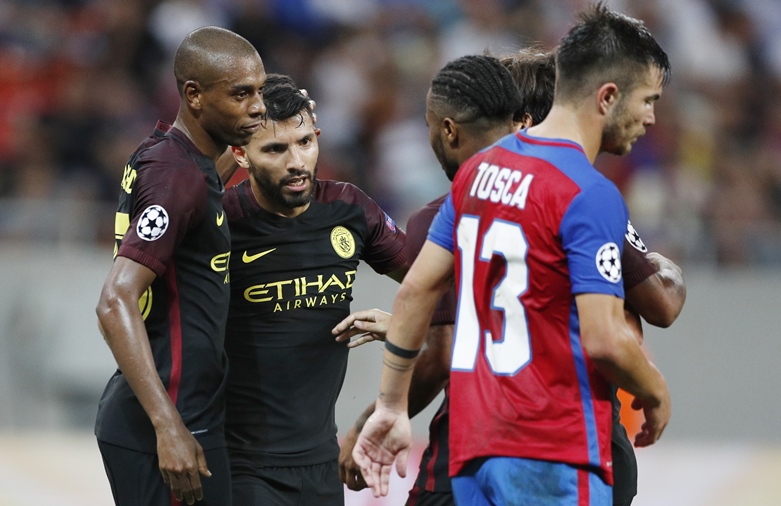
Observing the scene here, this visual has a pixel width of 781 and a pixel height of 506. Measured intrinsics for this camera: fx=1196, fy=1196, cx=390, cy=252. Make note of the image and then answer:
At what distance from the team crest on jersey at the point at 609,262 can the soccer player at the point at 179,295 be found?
4.84 ft

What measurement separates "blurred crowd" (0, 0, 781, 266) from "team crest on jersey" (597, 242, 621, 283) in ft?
21.4

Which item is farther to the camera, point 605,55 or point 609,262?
point 605,55

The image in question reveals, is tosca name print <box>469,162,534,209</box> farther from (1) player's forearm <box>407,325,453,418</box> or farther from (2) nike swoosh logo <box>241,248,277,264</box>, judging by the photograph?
(2) nike swoosh logo <box>241,248,277,264</box>

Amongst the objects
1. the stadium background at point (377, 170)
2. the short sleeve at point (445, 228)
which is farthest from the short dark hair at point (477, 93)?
the stadium background at point (377, 170)

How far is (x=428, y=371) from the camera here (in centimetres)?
447

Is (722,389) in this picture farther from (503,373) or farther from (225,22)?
(503,373)

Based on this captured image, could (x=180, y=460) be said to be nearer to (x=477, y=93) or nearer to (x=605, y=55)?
(x=477, y=93)

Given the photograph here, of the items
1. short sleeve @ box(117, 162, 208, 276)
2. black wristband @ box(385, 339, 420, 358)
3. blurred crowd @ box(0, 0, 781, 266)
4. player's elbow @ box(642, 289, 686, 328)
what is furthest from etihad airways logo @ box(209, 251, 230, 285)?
blurred crowd @ box(0, 0, 781, 266)

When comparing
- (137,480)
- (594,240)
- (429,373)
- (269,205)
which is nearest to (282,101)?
(269,205)

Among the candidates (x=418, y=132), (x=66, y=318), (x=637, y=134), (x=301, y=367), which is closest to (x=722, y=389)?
(x=418, y=132)

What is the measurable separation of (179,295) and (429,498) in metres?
1.21

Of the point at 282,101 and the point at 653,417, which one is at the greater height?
the point at 282,101

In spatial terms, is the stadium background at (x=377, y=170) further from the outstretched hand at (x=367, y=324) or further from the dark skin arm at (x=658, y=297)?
the dark skin arm at (x=658, y=297)

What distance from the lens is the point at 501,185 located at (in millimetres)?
3635
